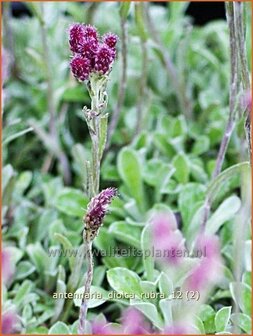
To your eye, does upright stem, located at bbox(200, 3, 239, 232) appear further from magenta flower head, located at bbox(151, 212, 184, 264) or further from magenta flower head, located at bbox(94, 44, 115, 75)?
magenta flower head, located at bbox(94, 44, 115, 75)

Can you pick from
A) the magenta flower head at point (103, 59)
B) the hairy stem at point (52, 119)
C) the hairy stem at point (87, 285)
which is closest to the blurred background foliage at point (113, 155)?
the hairy stem at point (52, 119)

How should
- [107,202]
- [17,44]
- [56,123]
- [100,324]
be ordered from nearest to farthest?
[107,202]
[100,324]
[56,123]
[17,44]

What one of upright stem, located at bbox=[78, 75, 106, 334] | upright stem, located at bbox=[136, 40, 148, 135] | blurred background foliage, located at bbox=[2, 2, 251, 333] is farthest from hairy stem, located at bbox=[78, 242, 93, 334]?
upright stem, located at bbox=[136, 40, 148, 135]

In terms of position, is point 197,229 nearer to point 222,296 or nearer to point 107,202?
point 222,296

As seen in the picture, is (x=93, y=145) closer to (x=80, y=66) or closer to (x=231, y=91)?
(x=80, y=66)

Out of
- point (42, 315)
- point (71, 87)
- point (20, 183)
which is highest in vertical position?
point (71, 87)

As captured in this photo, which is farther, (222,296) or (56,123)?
(56,123)

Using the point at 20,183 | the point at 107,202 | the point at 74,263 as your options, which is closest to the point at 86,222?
the point at 107,202
